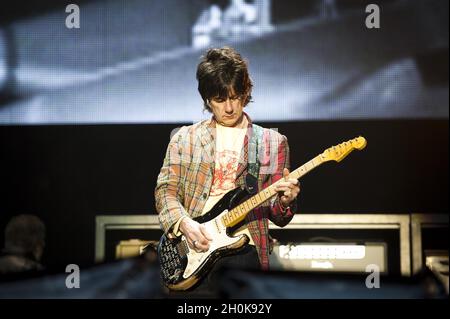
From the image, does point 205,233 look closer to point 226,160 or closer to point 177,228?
point 177,228

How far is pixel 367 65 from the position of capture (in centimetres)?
455

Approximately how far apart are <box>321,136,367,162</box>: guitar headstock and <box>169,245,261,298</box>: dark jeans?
2.00 feet

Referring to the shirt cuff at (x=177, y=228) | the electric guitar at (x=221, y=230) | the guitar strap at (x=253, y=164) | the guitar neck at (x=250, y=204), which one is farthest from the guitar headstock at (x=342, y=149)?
the shirt cuff at (x=177, y=228)

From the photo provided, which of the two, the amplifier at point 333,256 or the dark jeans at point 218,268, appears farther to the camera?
the amplifier at point 333,256

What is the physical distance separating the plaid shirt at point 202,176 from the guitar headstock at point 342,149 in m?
0.22

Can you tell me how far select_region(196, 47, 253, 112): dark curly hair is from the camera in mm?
4320

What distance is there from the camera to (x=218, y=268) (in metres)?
4.26

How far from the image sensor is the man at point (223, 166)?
4.24 m

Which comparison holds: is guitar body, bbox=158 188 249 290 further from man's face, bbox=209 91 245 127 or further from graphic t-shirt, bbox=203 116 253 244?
man's face, bbox=209 91 245 127

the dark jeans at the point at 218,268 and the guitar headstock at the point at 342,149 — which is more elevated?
the guitar headstock at the point at 342,149

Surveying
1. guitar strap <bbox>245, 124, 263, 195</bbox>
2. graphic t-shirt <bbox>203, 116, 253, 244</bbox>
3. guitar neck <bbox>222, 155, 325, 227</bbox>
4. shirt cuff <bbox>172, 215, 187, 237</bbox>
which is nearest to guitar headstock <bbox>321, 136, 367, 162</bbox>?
guitar neck <bbox>222, 155, 325, 227</bbox>

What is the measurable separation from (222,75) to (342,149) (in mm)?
735

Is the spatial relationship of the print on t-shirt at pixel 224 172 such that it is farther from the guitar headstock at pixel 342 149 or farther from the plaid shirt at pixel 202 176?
the guitar headstock at pixel 342 149
